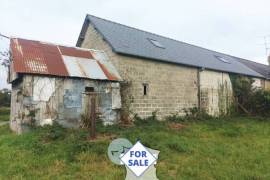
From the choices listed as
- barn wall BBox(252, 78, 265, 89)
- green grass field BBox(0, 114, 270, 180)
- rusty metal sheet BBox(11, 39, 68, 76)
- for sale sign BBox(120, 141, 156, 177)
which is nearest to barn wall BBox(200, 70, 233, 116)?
barn wall BBox(252, 78, 265, 89)

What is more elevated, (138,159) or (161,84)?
(161,84)

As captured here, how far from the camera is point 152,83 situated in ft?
47.6

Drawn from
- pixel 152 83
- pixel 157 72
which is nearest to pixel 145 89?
pixel 152 83

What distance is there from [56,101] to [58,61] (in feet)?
7.04

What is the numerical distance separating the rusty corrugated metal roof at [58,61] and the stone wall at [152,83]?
0.75 metres

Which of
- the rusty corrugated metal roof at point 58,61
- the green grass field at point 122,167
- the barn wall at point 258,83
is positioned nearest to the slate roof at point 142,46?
the rusty corrugated metal roof at point 58,61

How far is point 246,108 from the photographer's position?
19.2 metres

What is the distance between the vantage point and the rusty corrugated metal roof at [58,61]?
36.8 ft

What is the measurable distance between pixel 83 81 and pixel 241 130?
797cm

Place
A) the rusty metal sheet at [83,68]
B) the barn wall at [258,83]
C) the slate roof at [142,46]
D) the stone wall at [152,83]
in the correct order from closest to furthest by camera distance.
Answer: the rusty metal sheet at [83,68] → the stone wall at [152,83] → the slate roof at [142,46] → the barn wall at [258,83]

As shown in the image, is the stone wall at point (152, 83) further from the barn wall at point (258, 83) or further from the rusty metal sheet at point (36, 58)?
the barn wall at point (258, 83)

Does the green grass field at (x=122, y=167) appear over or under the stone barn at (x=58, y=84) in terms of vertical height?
under

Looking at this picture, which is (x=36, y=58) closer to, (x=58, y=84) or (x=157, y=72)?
(x=58, y=84)

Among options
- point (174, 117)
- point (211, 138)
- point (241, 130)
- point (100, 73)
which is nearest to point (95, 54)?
point (100, 73)
